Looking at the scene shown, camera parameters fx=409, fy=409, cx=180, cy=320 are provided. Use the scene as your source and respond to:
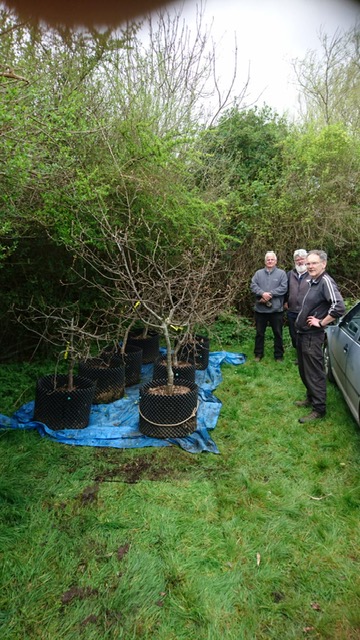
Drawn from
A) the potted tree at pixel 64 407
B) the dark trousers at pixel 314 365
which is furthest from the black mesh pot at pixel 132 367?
the dark trousers at pixel 314 365

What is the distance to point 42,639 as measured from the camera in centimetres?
178

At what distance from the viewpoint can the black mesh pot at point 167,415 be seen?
381 centimetres

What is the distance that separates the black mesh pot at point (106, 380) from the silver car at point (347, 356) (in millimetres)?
2479

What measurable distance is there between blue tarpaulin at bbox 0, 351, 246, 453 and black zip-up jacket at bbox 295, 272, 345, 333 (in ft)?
4.40

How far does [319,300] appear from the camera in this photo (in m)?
3.91

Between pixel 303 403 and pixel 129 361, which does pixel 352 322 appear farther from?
pixel 129 361

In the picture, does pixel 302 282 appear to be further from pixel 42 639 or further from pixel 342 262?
pixel 42 639

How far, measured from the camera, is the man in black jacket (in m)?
3.81

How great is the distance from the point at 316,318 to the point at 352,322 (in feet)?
1.70

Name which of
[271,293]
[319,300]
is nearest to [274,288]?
[271,293]

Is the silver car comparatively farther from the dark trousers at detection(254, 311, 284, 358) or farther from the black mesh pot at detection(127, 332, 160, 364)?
the black mesh pot at detection(127, 332, 160, 364)

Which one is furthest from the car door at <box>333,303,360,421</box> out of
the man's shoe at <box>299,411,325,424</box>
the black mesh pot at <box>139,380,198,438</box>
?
the black mesh pot at <box>139,380,198,438</box>

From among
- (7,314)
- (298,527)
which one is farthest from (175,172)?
(298,527)

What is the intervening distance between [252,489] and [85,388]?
2082 mm
